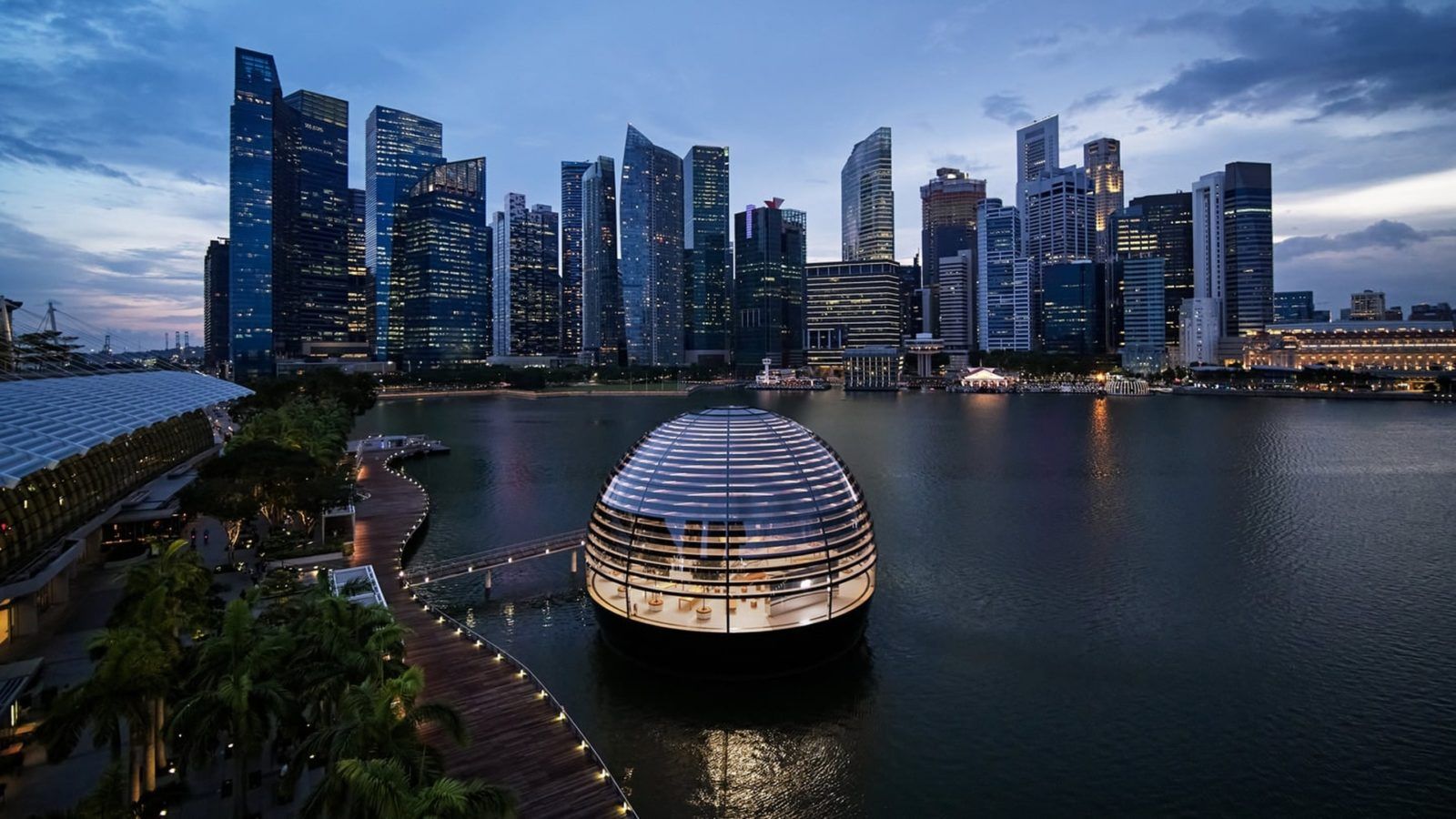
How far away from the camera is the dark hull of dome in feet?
92.8

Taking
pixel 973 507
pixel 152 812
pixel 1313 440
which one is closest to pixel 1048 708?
pixel 152 812

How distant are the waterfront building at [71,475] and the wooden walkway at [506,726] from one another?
1338cm

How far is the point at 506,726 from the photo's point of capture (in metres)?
23.8

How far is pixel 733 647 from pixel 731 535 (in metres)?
4.22

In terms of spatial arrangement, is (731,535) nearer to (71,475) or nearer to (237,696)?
(237,696)

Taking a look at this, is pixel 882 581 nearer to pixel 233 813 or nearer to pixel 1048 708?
pixel 1048 708

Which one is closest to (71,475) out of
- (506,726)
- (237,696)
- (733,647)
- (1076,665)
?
(237,696)

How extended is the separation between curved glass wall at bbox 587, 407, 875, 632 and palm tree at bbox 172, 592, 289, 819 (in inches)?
506

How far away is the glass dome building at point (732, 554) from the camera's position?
28.1 m

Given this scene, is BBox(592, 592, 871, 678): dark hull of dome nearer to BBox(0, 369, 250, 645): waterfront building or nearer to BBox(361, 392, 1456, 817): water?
BBox(361, 392, 1456, 817): water

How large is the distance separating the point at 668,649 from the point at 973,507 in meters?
39.4

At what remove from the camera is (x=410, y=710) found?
17.6m

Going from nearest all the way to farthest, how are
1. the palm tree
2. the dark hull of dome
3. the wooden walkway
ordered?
1. the palm tree
2. the wooden walkway
3. the dark hull of dome

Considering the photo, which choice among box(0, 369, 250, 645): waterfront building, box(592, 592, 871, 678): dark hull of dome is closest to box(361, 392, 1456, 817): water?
box(592, 592, 871, 678): dark hull of dome
